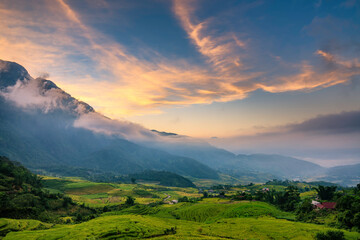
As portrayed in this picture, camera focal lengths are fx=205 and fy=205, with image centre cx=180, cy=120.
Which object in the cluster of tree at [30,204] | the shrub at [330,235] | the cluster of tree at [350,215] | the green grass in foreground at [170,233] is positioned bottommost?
the cluster of tree at [30,204]

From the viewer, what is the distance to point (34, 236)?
146 ft

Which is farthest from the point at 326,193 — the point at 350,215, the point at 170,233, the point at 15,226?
the point at 15,226

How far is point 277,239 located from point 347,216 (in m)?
22.1

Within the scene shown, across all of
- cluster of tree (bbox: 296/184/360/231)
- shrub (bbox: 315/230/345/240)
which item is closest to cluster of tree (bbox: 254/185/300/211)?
cluster of tree (bbox: 296/184/360/231)

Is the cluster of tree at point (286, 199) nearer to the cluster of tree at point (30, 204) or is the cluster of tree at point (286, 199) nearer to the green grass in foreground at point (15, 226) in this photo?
the cluster of tree at point (30, 204)

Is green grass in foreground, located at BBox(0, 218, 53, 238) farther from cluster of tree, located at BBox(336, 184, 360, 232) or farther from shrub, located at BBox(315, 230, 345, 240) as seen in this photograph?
cluster of tree, located at BBox(336, 184, 360, 232)

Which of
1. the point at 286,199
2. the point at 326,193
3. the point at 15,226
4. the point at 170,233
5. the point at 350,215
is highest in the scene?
the point at 326,193

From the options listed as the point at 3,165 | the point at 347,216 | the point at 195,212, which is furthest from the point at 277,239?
the point at 3,165

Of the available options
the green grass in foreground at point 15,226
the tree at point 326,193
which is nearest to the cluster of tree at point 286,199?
the tree at point 326,193

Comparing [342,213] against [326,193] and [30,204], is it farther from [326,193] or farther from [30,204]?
[30,204]

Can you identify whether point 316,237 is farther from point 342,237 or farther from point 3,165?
point 3,165

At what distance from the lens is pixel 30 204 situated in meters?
87.0

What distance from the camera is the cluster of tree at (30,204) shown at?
71.8 metres

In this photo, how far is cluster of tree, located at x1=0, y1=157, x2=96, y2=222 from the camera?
7181cm
